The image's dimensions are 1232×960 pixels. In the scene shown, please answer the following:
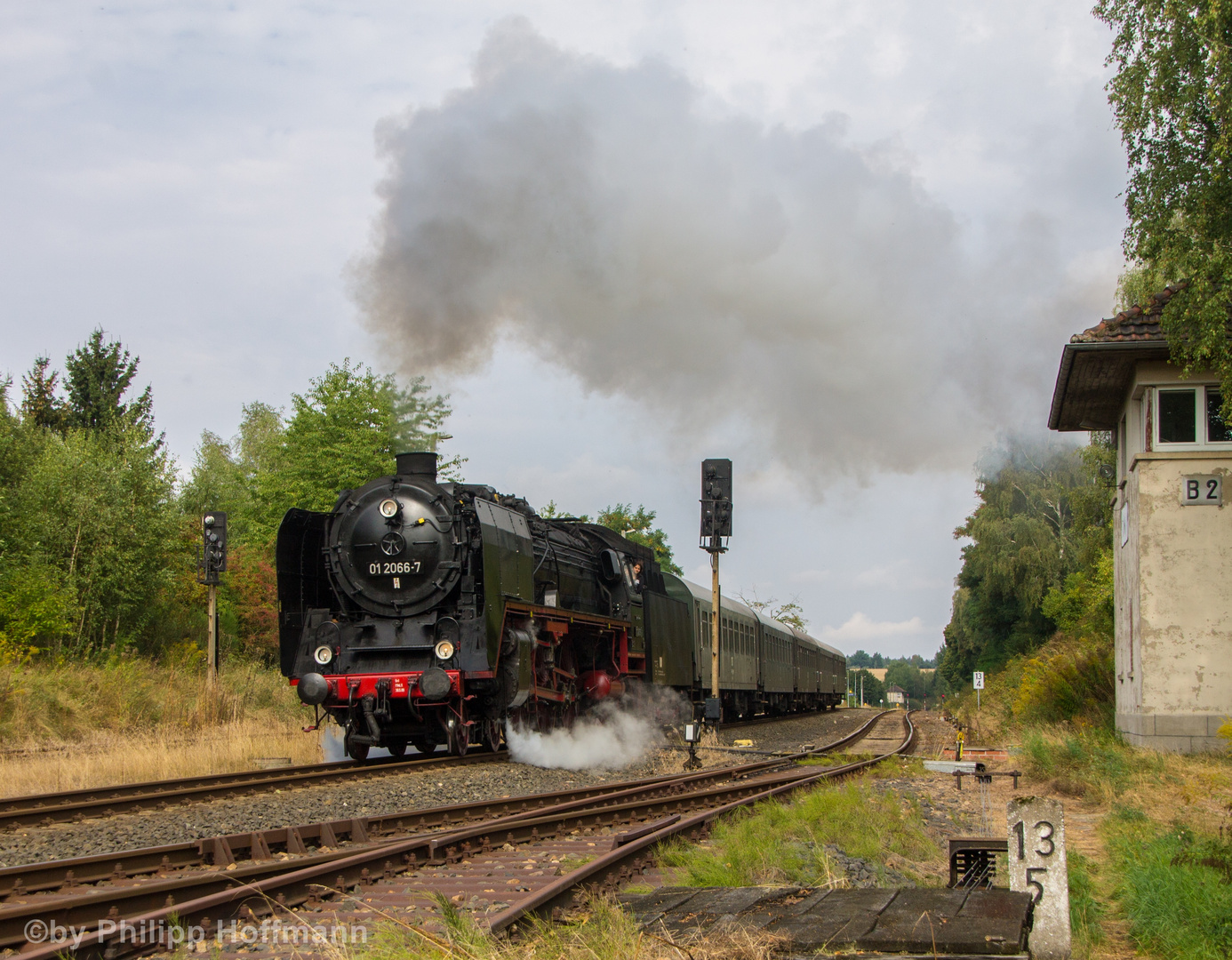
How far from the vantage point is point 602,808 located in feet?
28.8

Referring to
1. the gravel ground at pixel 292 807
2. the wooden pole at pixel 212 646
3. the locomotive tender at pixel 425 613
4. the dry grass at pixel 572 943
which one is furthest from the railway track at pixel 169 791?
the wooden pole at pixel 212 646

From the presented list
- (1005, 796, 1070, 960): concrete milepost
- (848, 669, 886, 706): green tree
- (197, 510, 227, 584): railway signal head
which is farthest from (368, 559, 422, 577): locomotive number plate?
(848, 669, 886, 706): green tree

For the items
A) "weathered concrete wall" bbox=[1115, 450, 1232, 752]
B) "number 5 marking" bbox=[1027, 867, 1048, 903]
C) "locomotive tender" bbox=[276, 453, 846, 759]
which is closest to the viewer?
"number 5 marking" bbox=[1027, 867, 1048, 903]

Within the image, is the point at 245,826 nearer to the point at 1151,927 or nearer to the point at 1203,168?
the point at 1151,927

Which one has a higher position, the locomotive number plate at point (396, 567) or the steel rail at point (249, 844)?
the locomotive number plate at point (396, 567)

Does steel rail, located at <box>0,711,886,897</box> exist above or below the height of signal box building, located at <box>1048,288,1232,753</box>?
below

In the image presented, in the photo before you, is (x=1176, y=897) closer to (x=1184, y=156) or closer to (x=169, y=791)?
(x=169, y=791)

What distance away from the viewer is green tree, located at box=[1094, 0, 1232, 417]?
38.4 ft

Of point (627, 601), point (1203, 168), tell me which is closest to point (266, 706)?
point (627, 601)

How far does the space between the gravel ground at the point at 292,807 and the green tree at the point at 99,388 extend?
31.5 m

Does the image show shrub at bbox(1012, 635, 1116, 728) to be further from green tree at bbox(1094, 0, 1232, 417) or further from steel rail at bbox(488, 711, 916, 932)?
steel rail at bbox(488, 711, 916, 932)

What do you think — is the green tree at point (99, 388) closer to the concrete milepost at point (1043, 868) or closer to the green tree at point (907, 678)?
the concrete milepost at point (1043, 868)

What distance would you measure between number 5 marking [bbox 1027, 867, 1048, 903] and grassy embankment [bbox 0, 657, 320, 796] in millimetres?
10055

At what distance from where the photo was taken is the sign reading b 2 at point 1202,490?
13.9 m
